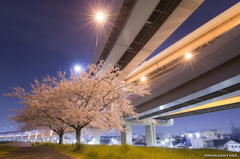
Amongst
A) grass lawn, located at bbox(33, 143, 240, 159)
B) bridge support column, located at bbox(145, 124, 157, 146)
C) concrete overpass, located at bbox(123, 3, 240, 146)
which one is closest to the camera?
grass lawn, located at bbox(33, 143, 240, 159)

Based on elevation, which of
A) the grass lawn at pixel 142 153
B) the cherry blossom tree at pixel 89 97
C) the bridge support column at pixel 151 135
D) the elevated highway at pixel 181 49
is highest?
the elevated highway at pixel 181 49

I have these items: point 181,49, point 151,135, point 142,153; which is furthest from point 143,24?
point 151,135

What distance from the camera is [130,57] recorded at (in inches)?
487

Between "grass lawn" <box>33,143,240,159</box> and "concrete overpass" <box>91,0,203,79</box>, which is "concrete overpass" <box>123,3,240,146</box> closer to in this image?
"concrete overpass" <box>91,0,203,79</box>

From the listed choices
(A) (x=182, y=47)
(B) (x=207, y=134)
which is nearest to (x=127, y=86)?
(A) (x=182, y=47)

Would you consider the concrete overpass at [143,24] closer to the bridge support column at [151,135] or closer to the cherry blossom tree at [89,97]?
the cherry blossom tree at [89,97]

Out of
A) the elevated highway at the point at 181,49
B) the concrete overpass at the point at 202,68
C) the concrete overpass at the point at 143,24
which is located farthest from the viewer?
the concrete overpass at the point at 202,68

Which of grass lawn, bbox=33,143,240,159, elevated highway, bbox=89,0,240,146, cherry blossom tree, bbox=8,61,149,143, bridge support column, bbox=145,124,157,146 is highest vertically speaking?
elevated highway, bbox=89,0,240,146

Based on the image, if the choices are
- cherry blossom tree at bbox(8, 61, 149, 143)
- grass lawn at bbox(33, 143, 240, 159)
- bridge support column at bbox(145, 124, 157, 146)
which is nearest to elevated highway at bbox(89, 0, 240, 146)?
cherry blossom tree at bbox(8, 61, 149, 143)

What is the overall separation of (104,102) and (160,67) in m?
13.6

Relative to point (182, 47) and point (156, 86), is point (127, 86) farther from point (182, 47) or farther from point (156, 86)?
point (182, 47)

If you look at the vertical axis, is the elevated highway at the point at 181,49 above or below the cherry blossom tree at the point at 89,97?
above

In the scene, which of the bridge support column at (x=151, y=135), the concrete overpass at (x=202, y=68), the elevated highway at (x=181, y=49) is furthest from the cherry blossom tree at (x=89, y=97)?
the bridge support column at (x=151, y=135)

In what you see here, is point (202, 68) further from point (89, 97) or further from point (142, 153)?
point (89, 97)
